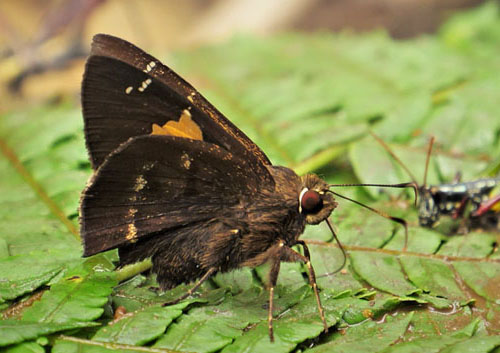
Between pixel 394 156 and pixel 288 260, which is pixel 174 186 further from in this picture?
pixel 394 156

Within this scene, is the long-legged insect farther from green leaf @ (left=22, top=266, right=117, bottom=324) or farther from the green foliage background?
green leaf @ (left=22, top=266, right=117, bottom=324)

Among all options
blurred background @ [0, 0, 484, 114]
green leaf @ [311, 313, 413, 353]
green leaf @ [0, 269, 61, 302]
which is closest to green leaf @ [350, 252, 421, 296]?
green leaf @ [311, 313, 413, 353]

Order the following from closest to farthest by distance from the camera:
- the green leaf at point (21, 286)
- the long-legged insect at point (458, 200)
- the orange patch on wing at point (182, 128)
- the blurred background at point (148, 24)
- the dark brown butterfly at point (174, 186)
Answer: the green leaf at point (21, 286), the dark brown butterfly at point (174, 186), the orange patch on wing at point (182, 128), the long-legged insect at point (458, 200), the blurred background at point (148, 24)

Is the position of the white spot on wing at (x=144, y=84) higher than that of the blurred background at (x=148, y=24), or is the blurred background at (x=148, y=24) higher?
the blurred background at (x=148, y=24)

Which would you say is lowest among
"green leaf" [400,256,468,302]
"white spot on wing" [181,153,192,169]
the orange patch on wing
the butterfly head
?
"green leaf" [400,256,468,302]

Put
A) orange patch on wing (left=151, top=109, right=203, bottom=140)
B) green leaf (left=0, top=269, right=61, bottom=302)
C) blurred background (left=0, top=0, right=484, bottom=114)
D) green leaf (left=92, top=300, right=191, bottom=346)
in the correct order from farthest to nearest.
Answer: blurred background (left=0, top=0, right=484, bottom=114) < orange patch on wing (left=151, top=109, right=203, bottom=140) < green leaf (left=0, top=269, right=61, bottom=302) < green leaf (left=92, top=300, right=191, bottom=346)

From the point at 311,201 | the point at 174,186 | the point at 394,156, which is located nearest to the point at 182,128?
the point at 174,186

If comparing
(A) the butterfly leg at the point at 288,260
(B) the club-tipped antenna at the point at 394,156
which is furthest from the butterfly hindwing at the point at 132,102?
(B) the club-tipped antenna at the point at 394,156

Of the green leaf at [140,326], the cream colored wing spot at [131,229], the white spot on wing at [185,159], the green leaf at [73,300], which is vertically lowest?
the green leaf at [140,326]

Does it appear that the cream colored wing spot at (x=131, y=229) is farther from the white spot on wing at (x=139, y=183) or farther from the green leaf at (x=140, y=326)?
the green leaf at (x=140, y=326)
